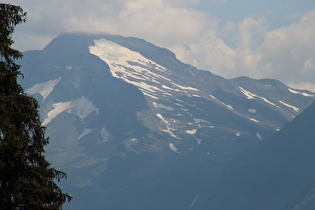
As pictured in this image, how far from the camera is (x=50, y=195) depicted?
25.4 m

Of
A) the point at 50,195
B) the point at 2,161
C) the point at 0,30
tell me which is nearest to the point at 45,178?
the point at 50,195

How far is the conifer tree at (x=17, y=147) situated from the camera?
23.1 metres

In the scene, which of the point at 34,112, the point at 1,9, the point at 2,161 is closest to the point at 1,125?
the point at 2,161

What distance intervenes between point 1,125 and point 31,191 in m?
3.15

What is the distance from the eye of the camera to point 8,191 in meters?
24.4

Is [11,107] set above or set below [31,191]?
above

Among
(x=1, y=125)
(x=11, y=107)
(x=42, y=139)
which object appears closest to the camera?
(x=1, y=125)

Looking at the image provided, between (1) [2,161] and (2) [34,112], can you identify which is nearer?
(1) [2,161]

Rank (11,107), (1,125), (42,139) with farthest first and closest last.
Answer: (42,139) < (11,107) < (1,125)

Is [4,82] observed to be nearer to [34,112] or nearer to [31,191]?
[34,112]

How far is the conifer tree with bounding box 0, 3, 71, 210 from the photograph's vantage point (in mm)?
23094

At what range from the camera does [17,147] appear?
74.9ft

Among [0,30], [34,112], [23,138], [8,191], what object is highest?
[0,30]

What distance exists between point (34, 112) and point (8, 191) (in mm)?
3245
